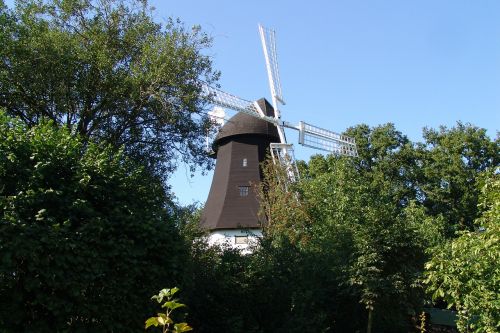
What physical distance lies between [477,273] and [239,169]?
24.4 m

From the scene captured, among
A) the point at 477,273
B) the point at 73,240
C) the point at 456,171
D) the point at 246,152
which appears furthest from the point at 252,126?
the point at 73,240

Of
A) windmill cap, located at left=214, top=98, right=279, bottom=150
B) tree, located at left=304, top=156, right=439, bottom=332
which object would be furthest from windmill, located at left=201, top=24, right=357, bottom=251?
tree, located at left=304, top=156, right=439, bottom=332

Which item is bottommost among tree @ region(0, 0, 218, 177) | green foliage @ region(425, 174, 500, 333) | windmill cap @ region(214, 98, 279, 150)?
green foliage @ region(425, 174, 500, 333)

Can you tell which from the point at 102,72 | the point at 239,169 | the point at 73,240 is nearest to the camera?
the point at 73,240

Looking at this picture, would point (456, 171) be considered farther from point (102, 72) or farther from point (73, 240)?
point (73, 240)

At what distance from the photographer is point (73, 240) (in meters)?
7.15

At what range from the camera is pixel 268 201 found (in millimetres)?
21875

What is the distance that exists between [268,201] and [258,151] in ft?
38.2

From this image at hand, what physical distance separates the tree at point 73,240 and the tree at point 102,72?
11.6ft

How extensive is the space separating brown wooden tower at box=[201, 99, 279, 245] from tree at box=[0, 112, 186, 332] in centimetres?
2355

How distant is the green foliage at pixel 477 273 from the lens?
8859 millimetres

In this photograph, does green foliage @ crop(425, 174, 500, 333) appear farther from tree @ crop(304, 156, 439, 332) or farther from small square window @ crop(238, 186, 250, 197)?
small square window @ crop(238, 186, 250, 197)

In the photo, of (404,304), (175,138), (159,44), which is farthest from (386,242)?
(159,44)

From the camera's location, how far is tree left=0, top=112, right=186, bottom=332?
684cm
